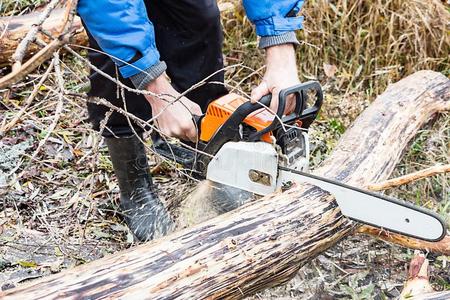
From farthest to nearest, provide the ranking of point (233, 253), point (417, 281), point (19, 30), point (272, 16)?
point (19, 30), point (272, 16), point (417, 281), point (233, 253)

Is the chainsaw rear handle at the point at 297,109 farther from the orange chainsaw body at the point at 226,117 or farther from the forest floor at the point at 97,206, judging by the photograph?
the forest floor at the point at 97,206

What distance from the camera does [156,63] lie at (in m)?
2.24

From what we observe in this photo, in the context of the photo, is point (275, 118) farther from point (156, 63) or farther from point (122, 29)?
point (122, 29)

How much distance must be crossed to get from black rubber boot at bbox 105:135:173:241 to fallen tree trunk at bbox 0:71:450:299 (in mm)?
779

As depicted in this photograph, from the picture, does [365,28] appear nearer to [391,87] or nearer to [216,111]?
[391,87]

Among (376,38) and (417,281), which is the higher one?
(376,38)

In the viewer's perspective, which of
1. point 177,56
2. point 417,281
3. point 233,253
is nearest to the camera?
point 233,253

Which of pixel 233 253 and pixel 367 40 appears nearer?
pixel 233 253

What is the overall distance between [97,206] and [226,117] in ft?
3.28

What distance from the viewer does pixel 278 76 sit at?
2.41 metres

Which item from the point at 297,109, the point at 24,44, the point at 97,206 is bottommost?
the point at 97,206

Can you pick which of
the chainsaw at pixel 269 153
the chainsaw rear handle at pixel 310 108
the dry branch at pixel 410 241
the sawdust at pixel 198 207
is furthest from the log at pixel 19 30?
the dry branch at pixel 410 241

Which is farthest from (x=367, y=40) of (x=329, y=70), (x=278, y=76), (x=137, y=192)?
(x=137, y=192)

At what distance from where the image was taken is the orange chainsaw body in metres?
2.25
